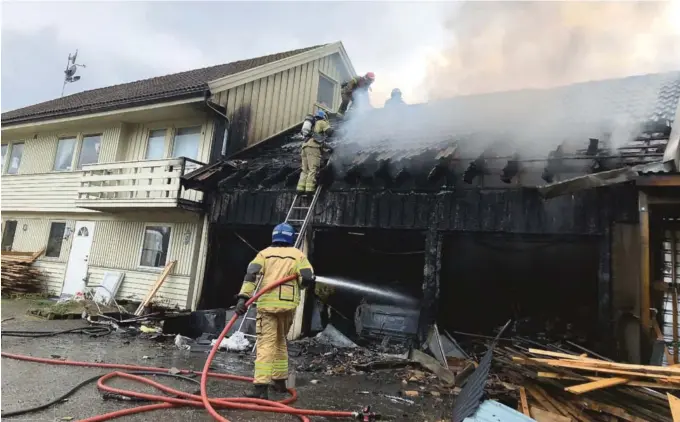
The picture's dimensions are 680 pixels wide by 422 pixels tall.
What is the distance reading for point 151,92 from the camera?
12.8 metres

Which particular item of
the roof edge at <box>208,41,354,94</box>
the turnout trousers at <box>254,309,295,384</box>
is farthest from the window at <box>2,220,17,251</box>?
the turnout trousers at <box>254,309,295,384</box>

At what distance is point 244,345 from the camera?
7.76 metres

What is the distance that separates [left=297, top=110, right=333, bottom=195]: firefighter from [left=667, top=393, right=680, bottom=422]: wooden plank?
270 inches

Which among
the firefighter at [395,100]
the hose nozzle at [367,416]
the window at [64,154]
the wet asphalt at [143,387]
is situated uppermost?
the firefighter at [395,100]

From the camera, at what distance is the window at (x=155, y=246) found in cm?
1229

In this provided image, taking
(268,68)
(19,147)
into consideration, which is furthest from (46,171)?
(268,68)

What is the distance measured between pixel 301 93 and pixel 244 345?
8973mm

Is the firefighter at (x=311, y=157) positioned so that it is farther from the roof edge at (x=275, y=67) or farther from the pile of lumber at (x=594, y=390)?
the pile of lumber at (x=594, y=390)

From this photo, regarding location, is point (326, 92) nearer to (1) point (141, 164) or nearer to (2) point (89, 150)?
(1) point (141, 164)

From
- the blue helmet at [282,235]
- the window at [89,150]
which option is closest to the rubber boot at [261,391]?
the blue helmet at [282,235]

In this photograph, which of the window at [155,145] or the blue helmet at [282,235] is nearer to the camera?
the blue helmet at [282,235]

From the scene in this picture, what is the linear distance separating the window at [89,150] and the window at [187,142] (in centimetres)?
317

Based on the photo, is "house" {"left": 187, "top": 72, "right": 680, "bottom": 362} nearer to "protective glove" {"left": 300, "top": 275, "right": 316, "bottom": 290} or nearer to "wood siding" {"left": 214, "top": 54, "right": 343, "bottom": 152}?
"wood siding" {"left": 214, "top": 54, "right": 343, "bottom": 152}

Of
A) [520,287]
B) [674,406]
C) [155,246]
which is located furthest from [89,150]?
[674,406]
